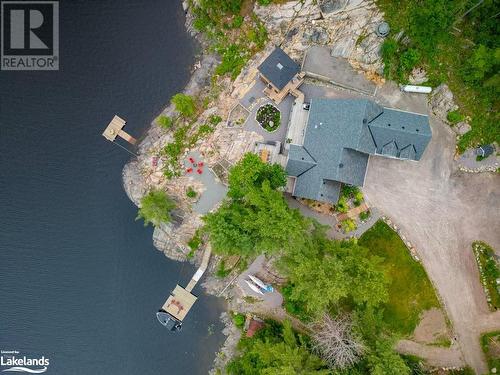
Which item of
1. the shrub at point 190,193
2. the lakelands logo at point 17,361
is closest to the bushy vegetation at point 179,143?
the shrub at point 190,193

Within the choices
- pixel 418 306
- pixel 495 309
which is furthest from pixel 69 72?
pixel 495 309

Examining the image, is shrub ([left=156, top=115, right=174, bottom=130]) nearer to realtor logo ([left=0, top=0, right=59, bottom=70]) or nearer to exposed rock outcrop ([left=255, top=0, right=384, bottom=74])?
realtor logo ([left=0, top=0, right=59, bottom=70])

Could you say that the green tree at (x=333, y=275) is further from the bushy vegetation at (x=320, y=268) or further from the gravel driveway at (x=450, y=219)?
the gravel driveway at (x=450, y=219)

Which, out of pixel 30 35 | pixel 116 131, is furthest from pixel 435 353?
pixel 30 35

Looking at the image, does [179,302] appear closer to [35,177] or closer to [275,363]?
[275,363]

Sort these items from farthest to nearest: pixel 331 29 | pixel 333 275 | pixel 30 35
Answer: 1. pixel 30 35
2. pixel 331 29
3. pixel 333 275

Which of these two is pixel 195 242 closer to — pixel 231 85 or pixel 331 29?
pixel 231 85

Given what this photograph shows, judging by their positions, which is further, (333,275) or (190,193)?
(190,193)
